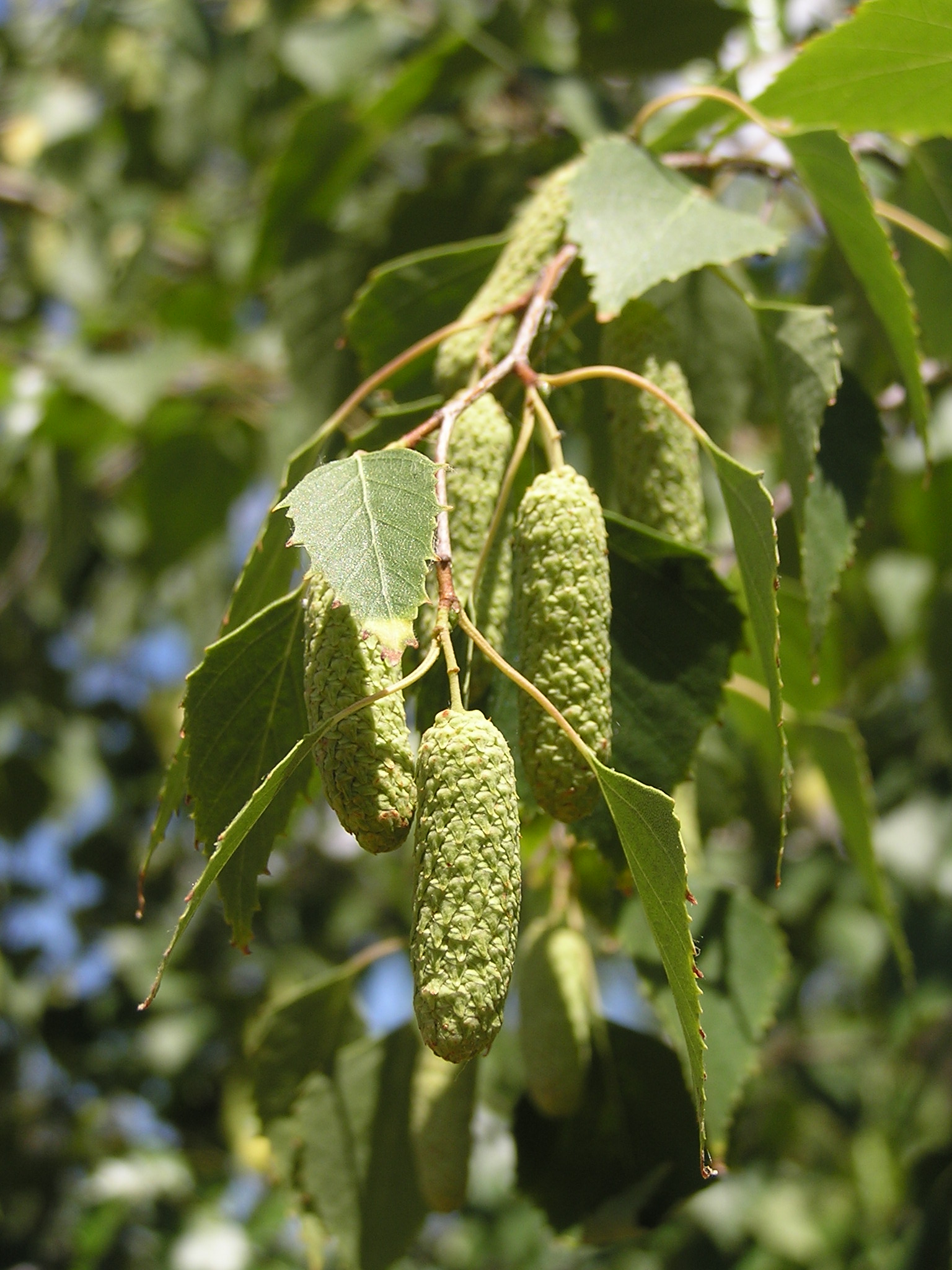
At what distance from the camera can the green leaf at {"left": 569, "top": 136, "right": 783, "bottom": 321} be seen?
957 mm

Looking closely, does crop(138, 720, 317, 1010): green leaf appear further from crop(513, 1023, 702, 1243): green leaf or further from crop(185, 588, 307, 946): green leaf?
crop(513, 1023, 702, 1243): green leaf

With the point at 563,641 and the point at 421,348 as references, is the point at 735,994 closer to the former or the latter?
the point at 563,641

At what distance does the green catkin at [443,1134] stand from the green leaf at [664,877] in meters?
0.44

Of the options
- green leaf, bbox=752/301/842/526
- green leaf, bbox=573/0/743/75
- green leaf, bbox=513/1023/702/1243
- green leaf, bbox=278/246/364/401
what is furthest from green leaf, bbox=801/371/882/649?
green leaf, bbox=573/0/743/75

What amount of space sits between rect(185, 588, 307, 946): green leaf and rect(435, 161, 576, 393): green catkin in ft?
0.87

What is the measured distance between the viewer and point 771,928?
50.8 inches

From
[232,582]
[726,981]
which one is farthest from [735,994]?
[232,582]

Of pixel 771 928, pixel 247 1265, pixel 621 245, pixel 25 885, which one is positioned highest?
pixel 621 245

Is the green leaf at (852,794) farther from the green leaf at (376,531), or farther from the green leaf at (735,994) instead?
the green leaf at (376,531)

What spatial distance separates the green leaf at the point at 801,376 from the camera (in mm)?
1028

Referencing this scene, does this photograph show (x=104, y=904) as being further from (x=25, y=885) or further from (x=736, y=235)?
(x=736, y=235)

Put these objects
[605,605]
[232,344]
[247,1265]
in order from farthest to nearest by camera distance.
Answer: [232,344]
[247,1265]
[605,605]

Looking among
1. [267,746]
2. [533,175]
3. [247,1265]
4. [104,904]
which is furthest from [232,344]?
[267,746]

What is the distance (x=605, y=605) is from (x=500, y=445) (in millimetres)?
165
